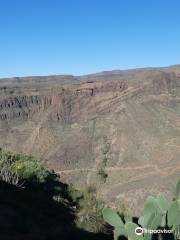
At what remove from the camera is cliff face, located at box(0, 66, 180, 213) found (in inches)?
3219

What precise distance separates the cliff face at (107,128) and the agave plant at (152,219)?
54.7 meters

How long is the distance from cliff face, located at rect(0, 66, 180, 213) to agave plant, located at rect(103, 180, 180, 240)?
54.7m

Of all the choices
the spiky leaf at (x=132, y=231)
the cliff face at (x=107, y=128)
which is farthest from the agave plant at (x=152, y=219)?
the cliff face at (x=107, y=128)

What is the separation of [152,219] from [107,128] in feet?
327

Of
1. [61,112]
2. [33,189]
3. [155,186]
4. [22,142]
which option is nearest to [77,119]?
[61,112]

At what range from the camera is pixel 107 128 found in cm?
10656

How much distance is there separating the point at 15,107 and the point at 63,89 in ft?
47.0

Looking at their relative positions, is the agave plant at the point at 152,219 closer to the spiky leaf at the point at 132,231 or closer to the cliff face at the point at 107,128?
the spiky leaf at the point at 132,231

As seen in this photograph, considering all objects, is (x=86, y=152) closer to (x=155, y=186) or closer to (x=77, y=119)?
(x=77, y=119)

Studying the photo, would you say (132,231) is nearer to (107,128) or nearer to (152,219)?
(152,219)

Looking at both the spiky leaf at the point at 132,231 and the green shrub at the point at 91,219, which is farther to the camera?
the green shrub at the point at 91,219

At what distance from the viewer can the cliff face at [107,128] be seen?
268 ft

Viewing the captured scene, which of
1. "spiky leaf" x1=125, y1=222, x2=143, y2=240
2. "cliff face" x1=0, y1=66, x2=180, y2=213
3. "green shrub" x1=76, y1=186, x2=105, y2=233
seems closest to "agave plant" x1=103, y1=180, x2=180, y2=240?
"spiky leaf" x1=125, y1=222, x2=143, y2=240

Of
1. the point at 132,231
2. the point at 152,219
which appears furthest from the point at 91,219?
the point at 152,219
